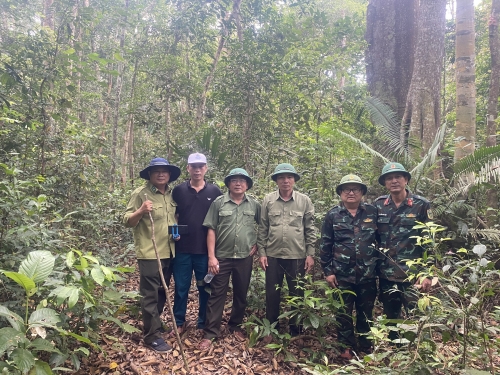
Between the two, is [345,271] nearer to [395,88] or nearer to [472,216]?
[472,216]

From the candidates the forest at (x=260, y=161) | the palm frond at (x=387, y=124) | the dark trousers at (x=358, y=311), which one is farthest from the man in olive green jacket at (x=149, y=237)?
the palm frond at (x=387, y=124)

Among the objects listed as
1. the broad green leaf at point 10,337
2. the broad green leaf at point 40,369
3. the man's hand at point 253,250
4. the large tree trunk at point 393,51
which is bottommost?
the broad green leaf at point 40,369

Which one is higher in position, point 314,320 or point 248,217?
point 248,217

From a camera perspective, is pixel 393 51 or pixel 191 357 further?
pixel 393 51

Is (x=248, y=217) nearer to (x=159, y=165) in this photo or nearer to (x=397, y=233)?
(x=159, y=165)

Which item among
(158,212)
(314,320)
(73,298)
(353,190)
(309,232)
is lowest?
(314,320)

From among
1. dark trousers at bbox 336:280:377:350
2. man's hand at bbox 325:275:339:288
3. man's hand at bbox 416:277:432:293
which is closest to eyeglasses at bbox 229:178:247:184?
man's hand at bbox 325:275:339:288

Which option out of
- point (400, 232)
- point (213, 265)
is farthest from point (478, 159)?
point (213, 265)

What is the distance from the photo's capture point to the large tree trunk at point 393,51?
285 inches

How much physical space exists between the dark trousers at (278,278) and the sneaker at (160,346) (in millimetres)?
1193

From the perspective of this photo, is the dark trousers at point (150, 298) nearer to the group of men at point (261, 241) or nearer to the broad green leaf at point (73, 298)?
the group of men at point (261, 241)

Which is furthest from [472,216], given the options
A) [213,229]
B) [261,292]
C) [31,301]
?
[31,301]

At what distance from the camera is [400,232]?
3652 mm

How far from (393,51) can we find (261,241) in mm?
5713
